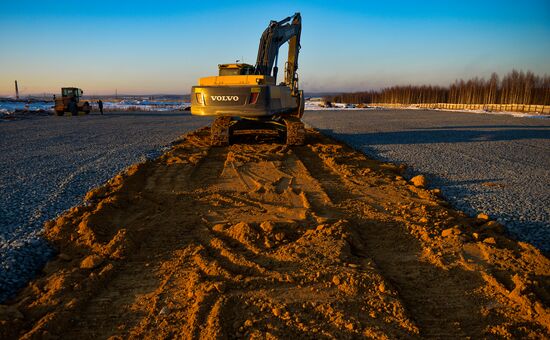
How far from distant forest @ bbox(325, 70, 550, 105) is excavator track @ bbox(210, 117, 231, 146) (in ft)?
163

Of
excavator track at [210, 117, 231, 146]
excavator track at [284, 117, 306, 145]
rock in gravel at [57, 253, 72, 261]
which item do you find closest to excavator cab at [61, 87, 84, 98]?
excavator track at [210, 117, 231, 146]

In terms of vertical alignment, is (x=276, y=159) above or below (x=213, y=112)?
below

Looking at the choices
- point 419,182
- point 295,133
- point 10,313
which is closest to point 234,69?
point 295,133

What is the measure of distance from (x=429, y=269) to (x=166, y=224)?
2.97 meters

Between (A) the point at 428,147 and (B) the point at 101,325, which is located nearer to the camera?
(B) the point at 101,325

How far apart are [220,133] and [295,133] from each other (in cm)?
227

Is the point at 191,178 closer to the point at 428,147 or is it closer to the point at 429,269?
the point at 429,269

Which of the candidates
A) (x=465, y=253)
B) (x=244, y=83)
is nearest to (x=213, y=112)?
(x=244, y=83)

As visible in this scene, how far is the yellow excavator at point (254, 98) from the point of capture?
10.5m

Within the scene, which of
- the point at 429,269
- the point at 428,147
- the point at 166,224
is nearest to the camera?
the point at 429,269

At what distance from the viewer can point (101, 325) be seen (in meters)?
2.62

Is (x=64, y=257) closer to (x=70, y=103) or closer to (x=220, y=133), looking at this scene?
(x=220, y=133)

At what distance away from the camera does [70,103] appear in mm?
31812

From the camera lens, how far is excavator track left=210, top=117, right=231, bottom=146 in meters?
11.3
